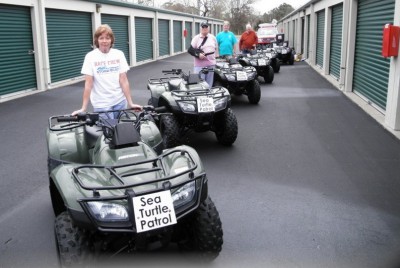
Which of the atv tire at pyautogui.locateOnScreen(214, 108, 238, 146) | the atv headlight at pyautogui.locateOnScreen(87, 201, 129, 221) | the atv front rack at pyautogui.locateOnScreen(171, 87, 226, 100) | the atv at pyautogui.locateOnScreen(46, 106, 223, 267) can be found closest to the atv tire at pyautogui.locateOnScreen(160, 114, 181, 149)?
the atv front rack at pyautogui.locateOnScreen(171, 87, 226, 100)

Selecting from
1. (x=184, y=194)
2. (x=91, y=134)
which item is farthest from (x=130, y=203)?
(x=91, y=134)

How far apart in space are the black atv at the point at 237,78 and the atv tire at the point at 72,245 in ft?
23.1

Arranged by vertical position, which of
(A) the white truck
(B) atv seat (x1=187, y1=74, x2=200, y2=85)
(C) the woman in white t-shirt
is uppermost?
(A) the white truck

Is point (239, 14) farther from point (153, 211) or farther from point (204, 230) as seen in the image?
point (153, 211)

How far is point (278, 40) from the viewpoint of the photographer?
2523 centimetres

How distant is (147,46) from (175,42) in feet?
23.0

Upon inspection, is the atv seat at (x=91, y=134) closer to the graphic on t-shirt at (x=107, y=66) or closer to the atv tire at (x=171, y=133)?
the graphic on t-shirt at (x=107, y=66)

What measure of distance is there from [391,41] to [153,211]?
6.23 metres

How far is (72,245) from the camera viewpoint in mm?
2734

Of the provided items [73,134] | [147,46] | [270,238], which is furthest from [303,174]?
[147,46]

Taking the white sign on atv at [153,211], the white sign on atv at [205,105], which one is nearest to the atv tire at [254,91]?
the white sign on atv at [205,105]

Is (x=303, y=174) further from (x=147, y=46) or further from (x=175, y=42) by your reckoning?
(x=175, y=42)

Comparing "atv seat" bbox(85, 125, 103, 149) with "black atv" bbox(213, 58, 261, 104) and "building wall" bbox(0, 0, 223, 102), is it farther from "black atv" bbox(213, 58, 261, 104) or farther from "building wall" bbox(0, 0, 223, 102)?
"building wall" bbox(0, 0, 223, 102)

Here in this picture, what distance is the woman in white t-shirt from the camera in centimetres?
454
